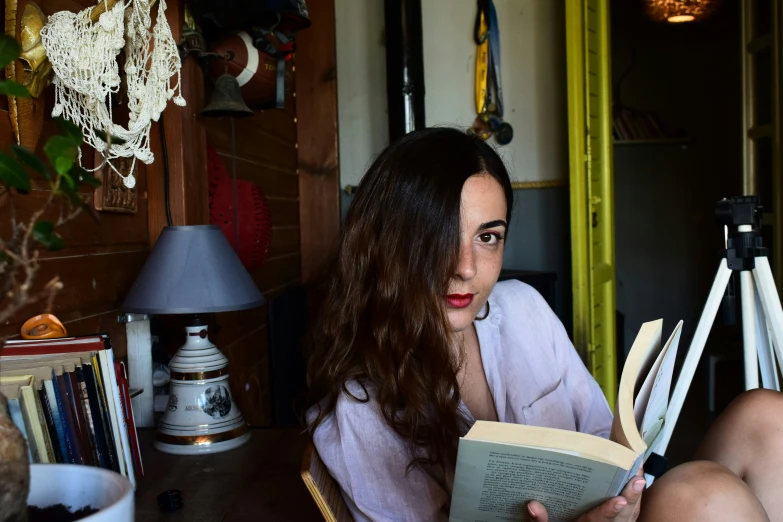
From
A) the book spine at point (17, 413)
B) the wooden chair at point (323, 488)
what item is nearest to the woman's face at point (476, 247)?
the wooden chair at point (323, 488)

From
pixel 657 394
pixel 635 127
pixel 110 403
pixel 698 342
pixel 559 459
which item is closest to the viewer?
pixel 559 459

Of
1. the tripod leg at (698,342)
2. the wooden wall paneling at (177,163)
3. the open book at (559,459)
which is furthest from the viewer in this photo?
the wooden wall paneling at (177,163)

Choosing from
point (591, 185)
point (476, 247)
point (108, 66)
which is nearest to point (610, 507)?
point (476, 247)

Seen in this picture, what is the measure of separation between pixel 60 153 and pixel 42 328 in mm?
748

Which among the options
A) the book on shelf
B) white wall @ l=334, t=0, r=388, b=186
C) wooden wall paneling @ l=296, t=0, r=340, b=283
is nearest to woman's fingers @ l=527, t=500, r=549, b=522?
wooden wall paneling @ l=296, t=0, r=340, b=283

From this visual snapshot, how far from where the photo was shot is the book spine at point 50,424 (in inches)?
35.9

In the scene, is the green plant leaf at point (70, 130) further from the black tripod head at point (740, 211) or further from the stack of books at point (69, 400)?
the black tripod head at point (740, 211)

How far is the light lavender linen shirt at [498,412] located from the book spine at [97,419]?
0.30 meters

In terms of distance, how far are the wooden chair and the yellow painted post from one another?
198 centimetres

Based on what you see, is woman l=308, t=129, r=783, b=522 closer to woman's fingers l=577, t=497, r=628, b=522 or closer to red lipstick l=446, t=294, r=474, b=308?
red lipstick l=446, t=294, r=474, b=308

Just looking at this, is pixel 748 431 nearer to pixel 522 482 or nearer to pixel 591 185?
pixel 522 482

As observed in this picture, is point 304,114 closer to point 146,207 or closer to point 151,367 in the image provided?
point 146,207

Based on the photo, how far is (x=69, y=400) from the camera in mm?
979

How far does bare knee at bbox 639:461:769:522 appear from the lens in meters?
1.00
